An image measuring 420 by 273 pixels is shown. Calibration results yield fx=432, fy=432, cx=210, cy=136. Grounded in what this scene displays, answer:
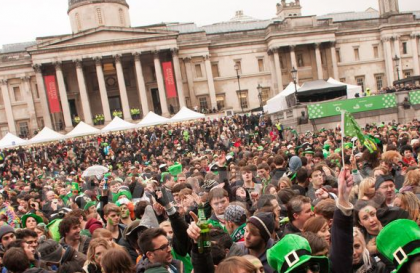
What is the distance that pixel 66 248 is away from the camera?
5.61 metres

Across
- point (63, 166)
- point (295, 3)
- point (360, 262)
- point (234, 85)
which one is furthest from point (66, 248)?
point (295, 3)

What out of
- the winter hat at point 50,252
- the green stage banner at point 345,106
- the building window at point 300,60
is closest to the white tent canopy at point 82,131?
the green stage banner at point 345,106

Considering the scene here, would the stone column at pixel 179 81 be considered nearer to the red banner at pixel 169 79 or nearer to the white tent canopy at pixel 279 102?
the red banner at pixel 169 79

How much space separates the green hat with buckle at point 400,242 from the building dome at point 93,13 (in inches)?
2090

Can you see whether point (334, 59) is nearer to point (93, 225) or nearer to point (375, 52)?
point (375, 52)

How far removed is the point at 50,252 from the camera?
557cm

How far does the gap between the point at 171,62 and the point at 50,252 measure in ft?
154

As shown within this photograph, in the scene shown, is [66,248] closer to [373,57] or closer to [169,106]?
[169,106]

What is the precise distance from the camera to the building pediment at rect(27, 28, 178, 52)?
47562 mm

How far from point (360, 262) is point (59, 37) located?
1943 inches

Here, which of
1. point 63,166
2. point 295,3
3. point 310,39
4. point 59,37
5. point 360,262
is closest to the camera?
point 360,262

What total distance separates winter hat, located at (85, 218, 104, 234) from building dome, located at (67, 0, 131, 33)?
48668 mm

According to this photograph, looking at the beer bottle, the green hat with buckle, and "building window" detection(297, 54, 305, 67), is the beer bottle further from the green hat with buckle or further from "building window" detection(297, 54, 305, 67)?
"building window" detection(297, 54, 305, 67)

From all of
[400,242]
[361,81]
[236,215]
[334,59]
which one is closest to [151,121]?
[236,215]
